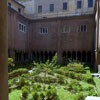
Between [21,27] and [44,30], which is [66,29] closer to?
[44,30]

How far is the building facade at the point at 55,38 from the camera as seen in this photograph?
26.8 meters

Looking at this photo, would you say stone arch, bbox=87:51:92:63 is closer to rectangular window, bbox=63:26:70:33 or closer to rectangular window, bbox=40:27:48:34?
rectangular window, bbox=63:26:70:33

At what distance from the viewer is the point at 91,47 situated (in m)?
26.9

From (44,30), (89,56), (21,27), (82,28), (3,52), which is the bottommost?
(89,56)

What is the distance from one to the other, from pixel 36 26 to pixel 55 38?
3171 millimetres

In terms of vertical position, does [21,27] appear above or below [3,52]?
above

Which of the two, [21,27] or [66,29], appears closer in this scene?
[21,27]

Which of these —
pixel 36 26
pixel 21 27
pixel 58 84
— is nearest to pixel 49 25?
pixel 36 26

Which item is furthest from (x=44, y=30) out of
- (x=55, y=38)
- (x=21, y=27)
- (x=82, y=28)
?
(x=82, y=28)

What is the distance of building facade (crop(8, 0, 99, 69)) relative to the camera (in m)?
26.8

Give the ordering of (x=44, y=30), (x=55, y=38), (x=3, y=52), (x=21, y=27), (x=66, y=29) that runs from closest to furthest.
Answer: (x=3, y=52)
(x=21, y=27)
(x=66, y=29)
(x=55, y=38)
(x=44, y=30)

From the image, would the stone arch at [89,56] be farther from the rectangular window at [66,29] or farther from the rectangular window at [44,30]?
the rectangular window at [44,30]

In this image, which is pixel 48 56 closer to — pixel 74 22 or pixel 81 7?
pixel 74 22

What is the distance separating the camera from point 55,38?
1123 inches
